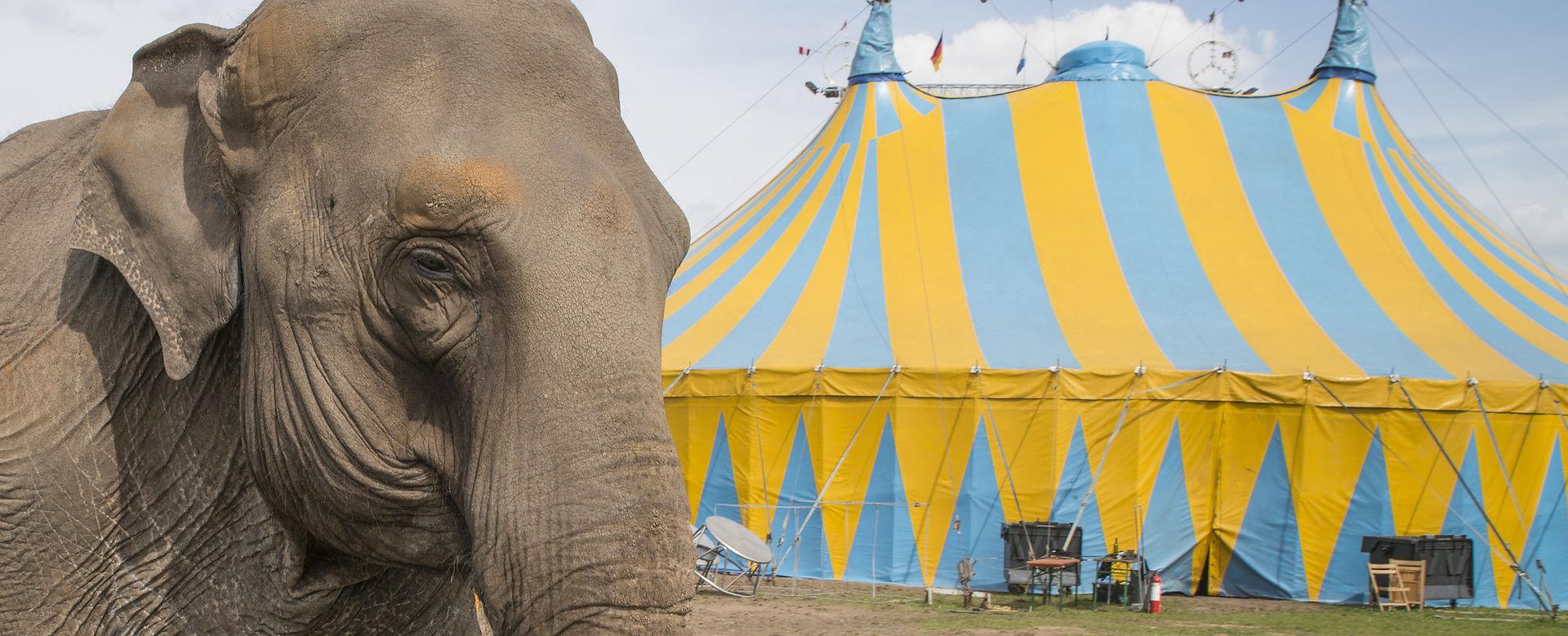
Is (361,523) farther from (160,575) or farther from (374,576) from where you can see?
(160,575)

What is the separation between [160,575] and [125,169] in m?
0.63

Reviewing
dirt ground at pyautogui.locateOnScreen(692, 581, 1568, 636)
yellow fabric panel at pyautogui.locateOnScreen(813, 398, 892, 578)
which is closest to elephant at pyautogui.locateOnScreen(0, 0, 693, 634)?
dirt ground at pyautogui.locateOnScreen(692, 581, 1568, 636)

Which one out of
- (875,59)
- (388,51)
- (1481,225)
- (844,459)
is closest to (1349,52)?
(1481,225)

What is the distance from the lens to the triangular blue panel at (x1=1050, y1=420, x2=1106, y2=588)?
13.4 meters

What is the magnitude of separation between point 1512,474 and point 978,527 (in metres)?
5.11

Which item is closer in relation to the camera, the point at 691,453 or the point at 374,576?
the point at 374,576

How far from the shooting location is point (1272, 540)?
45.4 feet

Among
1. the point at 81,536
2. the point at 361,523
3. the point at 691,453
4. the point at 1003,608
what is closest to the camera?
the point at 361,523

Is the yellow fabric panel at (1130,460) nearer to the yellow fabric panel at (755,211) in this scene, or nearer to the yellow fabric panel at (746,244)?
the yellow fabric panel at (746,244)

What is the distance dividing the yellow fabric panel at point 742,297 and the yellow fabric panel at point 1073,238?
7.58 feet

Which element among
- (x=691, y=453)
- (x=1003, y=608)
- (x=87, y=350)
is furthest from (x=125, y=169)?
(x=691, y=453)

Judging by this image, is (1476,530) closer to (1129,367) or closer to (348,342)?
(1129,367)

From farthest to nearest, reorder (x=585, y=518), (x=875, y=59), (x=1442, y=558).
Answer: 1. (x=875, y=59)
2. (x=1442, y=558)
3. (x=585, y=518)

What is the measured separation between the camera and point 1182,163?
15516 millimetres
